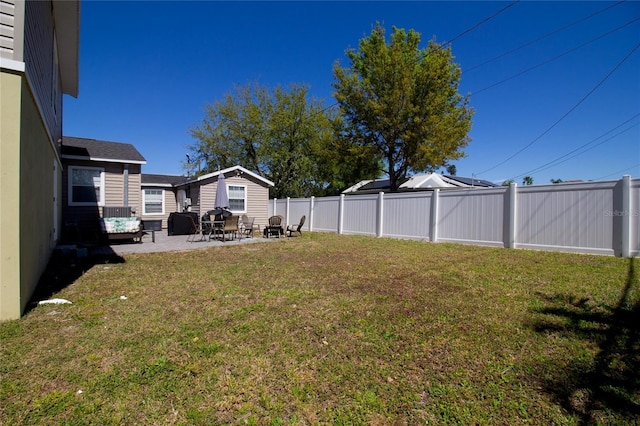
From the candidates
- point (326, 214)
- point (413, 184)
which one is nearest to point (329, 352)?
point (326, 214)

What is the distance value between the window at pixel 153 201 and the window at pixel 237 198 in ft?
17.8

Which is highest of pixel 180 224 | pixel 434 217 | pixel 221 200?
pixel 221 200

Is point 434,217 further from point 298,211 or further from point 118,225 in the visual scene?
point 118,225

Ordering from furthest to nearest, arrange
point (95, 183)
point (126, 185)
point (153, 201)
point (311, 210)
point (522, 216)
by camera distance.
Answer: point (153, 201) < point (311, 210) < point (126, 185) < point (95, 183) < point (522, 216)

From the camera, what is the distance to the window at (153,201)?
58.8 feet

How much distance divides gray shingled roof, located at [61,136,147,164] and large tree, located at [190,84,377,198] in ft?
43.3

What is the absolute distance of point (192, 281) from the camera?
5555mm

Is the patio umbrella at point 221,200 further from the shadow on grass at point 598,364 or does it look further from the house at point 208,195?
the shadow on grass at point 598,364

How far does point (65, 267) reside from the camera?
21.3 feet

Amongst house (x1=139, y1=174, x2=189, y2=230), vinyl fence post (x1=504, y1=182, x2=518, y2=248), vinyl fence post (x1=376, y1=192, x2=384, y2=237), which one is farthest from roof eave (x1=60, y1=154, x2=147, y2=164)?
vinyl fence post (x1=504, y1=182, x2=518, y2=248)

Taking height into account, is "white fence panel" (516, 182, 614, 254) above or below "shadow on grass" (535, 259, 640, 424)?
above

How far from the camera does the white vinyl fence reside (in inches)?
275

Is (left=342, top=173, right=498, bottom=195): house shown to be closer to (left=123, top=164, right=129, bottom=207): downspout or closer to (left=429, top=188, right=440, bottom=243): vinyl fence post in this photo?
(left=429, top=188, right=440, bottom=243): vinyl fence post

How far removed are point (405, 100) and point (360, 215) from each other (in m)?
10.0
